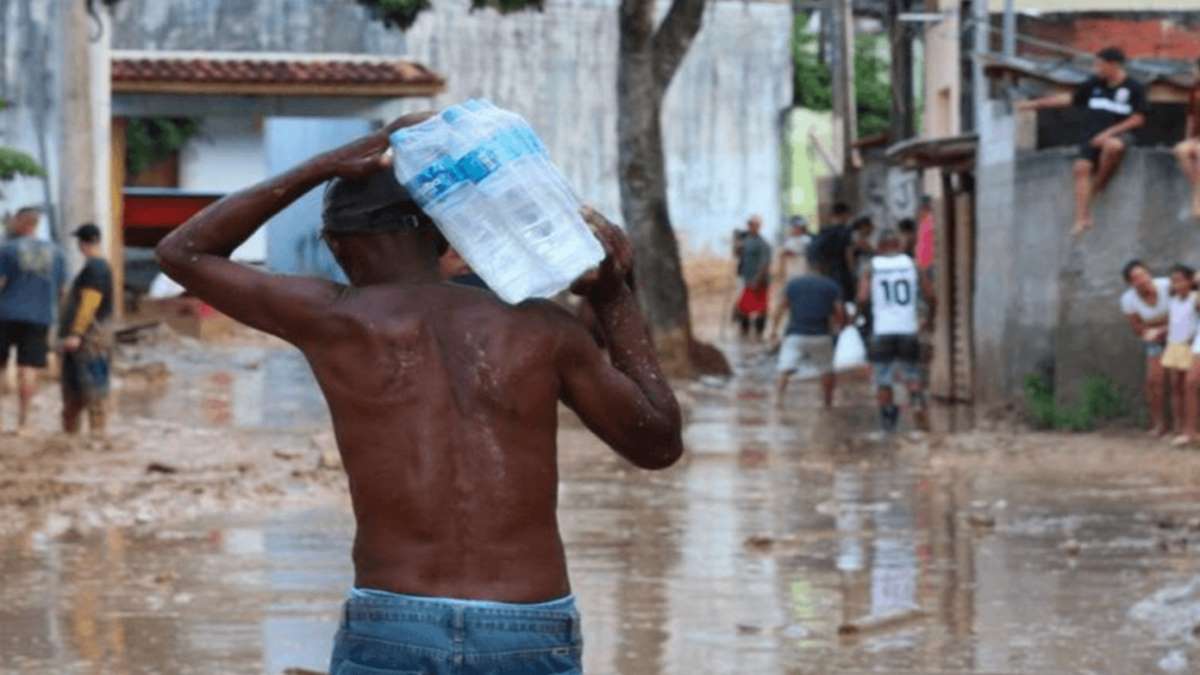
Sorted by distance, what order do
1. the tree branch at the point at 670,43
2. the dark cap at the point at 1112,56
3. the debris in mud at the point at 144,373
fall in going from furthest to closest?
the tree branch at the point at 670,43 → the debris in mud at the point at 144,373 → the dark cap at the point at 1112,56

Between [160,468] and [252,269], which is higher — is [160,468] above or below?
below

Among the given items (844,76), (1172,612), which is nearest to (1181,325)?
(1172,612)

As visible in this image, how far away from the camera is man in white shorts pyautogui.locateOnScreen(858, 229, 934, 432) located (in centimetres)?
1903

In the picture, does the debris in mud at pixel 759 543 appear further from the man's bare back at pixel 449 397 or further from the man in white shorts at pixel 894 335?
the man's bare back at pixel 449 397

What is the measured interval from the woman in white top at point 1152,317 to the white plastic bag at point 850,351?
266 centimetres

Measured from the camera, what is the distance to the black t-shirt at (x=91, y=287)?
17078mm

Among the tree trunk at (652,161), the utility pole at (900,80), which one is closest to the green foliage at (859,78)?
the utility pole at (900,80)

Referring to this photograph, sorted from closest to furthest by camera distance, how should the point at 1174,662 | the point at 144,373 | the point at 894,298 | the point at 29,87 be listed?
the point at 1174,662 → the point at 894,298 → the point at 144,373 → the point at 29,87

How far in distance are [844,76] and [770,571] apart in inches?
1016

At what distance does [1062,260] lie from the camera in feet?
63.8

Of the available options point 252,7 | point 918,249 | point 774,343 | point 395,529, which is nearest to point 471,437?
point 395,529

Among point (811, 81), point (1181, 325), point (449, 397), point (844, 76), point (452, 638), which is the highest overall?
point (811, 81)

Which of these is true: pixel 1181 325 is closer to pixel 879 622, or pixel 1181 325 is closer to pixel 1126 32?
pixel 879 622

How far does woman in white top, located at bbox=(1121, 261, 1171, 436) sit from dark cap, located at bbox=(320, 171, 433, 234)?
13.9 m
